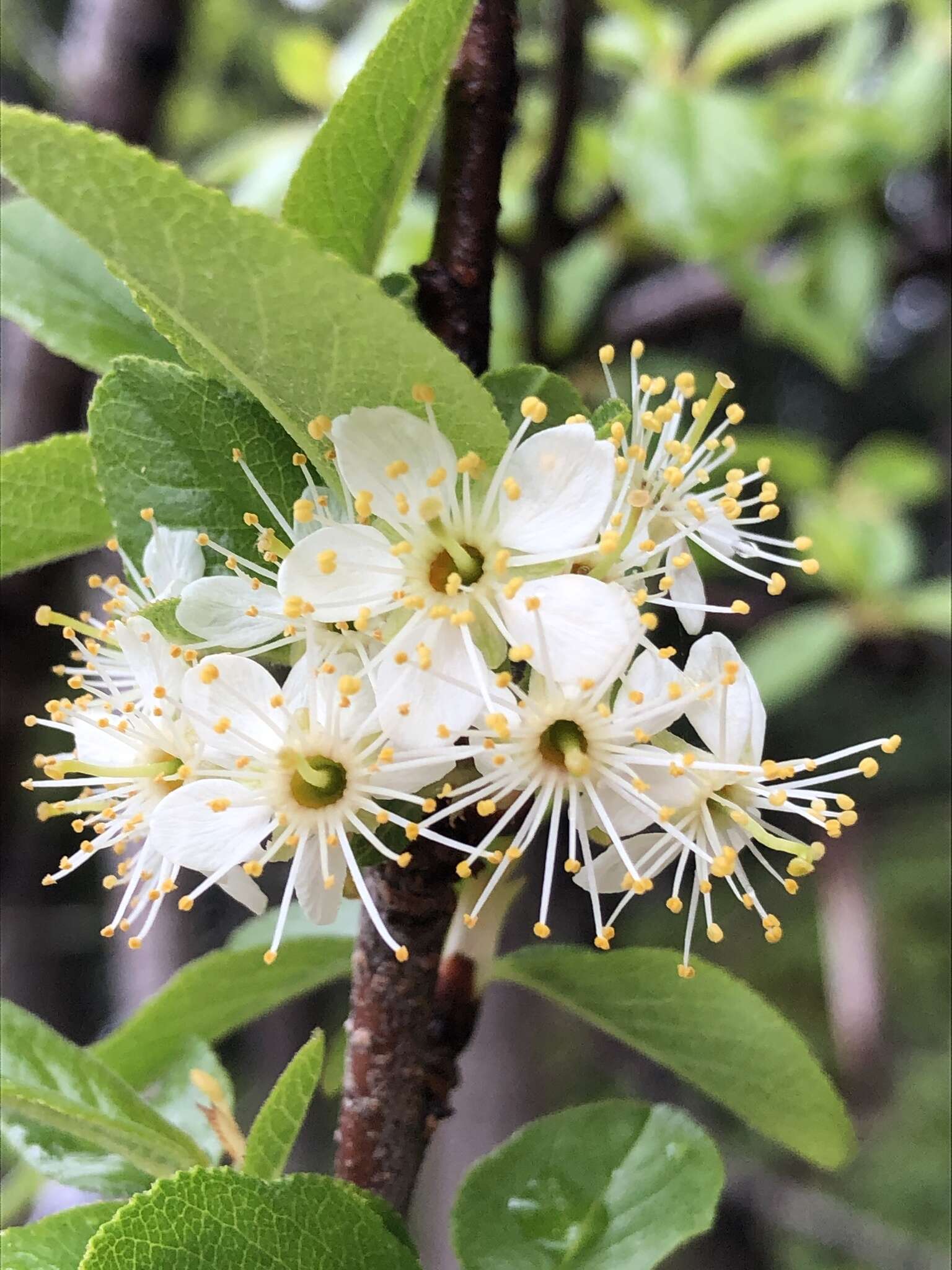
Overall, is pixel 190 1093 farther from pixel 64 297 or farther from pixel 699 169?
pixel 699 169

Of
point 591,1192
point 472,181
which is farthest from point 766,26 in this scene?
point 591,1192

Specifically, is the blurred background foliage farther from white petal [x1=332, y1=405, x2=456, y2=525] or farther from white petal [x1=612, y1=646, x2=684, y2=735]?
white petal [x1=612, y1=646, x2=684, y2=735]

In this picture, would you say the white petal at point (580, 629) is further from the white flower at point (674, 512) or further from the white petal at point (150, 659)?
the white petal at point (150, 659)

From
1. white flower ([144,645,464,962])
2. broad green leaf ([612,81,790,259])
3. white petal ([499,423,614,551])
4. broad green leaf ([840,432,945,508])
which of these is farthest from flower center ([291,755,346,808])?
broad green leaf ([840,432,945,508])

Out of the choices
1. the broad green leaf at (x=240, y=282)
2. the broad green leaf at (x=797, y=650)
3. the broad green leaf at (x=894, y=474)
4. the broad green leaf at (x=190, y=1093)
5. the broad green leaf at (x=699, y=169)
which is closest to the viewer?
the broad green leaf at (x=240, y=282)

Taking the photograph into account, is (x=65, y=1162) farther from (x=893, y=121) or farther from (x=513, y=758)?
(x=893, y=121)

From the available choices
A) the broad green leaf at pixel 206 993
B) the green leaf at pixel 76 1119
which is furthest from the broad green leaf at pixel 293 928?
the green leaf at pixel 76 1119

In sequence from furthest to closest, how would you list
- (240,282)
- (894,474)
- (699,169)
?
(894,474) < (699,169) < (240,282)
